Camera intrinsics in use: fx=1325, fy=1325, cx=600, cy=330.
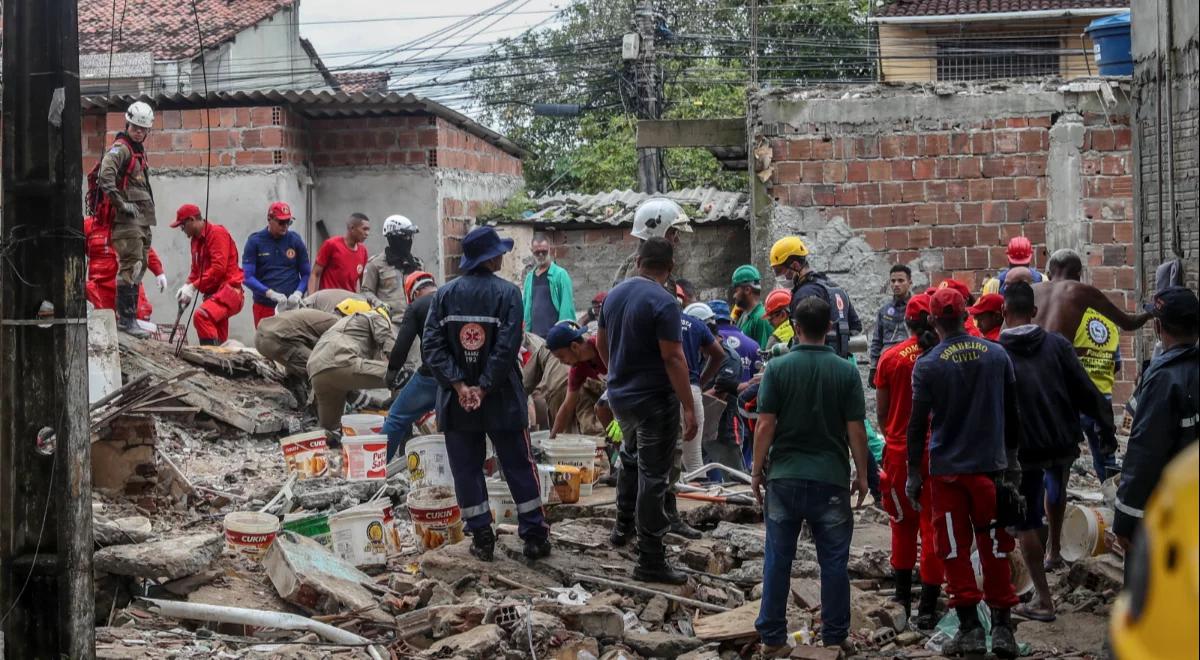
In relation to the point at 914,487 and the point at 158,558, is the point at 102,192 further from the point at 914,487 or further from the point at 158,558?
the point at 914,487

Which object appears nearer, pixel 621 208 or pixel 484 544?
pixel 484 544

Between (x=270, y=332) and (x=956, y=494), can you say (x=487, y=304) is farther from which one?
(x=270, y=332)

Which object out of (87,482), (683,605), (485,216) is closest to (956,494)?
(683,605)

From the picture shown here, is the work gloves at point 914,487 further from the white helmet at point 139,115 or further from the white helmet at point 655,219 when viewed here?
the white helmet at point 139,115

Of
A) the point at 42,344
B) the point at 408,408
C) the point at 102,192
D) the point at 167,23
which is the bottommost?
the point at 408,408

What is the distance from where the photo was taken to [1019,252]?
449 inches

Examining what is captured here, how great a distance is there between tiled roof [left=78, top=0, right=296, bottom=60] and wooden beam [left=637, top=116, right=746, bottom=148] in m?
19.6

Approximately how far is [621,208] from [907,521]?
33.9ft

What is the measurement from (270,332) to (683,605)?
603 centimetres

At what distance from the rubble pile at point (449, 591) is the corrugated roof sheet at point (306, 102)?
688 cm

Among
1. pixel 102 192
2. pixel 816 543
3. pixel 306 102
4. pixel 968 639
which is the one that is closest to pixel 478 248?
pixel 816 543

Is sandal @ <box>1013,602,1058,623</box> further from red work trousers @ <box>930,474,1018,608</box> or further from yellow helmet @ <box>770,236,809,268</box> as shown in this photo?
yellow helmet @ <box>770,236,809,268</box>

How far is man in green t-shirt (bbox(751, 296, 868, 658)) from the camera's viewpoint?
6094 millimetres

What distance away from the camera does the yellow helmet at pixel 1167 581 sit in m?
1.89
